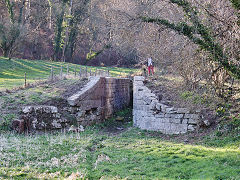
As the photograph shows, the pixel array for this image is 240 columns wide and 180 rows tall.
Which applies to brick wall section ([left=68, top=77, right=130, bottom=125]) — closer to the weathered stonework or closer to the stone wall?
the stone wall

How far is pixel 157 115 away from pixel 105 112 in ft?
13.4

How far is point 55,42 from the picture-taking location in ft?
133

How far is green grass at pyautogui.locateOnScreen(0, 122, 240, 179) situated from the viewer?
7250mm

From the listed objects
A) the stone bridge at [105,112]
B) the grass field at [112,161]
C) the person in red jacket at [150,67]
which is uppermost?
the person in red jacket at [150,67]

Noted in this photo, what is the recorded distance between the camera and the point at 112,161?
343 inches

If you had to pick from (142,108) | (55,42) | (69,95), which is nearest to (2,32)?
(55,42)

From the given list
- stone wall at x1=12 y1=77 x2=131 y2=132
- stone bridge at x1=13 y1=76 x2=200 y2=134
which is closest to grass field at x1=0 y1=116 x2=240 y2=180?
stone bridge at x1=13 y1=76 x2=200 y2=134

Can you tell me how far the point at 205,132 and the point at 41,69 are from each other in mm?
22459

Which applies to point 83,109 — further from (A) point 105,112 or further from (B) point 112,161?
(B) point 112,161

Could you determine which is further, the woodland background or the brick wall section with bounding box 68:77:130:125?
the brick wall section with bounding box 68:77:130:125

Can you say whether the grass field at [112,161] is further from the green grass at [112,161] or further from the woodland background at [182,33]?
the woodland background at [182,33]

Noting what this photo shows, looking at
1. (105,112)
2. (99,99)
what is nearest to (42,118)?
(99,99)

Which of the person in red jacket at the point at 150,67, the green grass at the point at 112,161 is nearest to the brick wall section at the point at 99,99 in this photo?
the person in red jacket at the point at 150,67

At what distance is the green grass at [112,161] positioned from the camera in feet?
23.8
